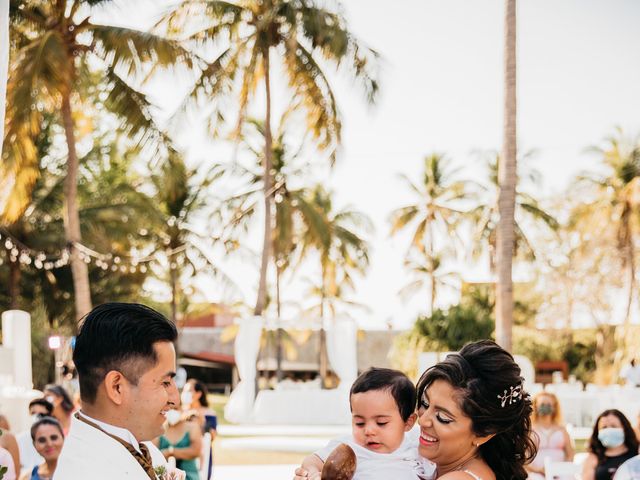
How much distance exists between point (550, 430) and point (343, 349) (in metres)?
14.7

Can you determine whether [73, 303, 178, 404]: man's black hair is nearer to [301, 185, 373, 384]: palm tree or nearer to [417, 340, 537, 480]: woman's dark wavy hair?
[417, 340, 537, 480]: woman's dark wavy hair

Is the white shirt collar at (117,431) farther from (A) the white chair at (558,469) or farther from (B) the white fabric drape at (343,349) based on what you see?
(B) the white fabric drape at (343,349)

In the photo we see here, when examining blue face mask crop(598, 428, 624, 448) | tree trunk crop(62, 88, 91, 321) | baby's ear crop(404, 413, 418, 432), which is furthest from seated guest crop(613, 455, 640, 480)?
tree trunk crop(62, 88, 91, 321)

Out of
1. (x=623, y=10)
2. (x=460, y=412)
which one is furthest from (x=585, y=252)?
(x=460, y=412)

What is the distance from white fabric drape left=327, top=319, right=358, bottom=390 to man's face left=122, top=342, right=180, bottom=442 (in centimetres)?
2119

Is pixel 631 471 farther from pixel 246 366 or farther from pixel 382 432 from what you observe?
pixel 246 366

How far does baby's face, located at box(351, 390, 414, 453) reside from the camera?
3045 mm

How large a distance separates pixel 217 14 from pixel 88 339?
23323 mm

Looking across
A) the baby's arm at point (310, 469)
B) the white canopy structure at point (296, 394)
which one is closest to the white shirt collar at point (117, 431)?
the baby's arm at point (310, 469)

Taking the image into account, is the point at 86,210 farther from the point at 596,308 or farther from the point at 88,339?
the point at 88,339

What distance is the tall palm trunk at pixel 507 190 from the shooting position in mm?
14031

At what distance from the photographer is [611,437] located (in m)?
7.13

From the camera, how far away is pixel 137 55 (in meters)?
18.7

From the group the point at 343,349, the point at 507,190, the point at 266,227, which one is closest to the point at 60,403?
the point at 507,190
